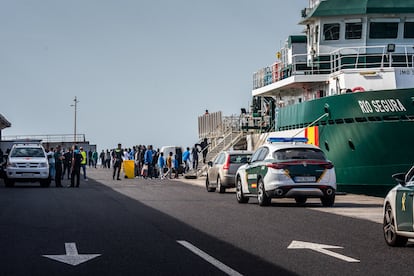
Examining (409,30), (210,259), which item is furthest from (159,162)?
(210,259)

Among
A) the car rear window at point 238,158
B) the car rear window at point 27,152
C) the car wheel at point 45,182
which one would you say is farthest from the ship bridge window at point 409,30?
the car rear window at point 27,152

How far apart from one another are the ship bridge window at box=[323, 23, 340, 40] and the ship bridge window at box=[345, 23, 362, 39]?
460 millimetres

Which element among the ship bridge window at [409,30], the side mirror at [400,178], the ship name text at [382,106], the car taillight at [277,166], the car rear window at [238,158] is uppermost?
the ship bridge window at [409,30]

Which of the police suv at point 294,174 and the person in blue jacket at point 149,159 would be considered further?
the person in blue jacket at point 149,159

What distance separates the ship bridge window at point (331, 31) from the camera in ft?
120

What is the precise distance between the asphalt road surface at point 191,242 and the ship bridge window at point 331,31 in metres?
14.6

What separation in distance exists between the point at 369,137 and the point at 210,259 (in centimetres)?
1786

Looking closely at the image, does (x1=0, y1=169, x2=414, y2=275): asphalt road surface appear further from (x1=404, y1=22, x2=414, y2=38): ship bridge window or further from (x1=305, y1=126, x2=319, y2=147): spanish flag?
(x1=404, y1=22, x2=414, y2=38): ship bridge window

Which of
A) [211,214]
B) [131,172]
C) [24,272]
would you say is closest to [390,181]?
[211,214]

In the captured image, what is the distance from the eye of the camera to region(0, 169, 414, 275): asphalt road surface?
1091 centimetres

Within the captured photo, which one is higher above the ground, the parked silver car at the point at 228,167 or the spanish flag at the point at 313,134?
the spanish flag at the point at 313,134

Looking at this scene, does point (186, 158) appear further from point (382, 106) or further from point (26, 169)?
point (382, 106)

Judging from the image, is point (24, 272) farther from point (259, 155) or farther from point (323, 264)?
point (259, 155)

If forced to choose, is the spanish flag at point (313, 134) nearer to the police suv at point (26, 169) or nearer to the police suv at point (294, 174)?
the police suv at point (294, 174)
